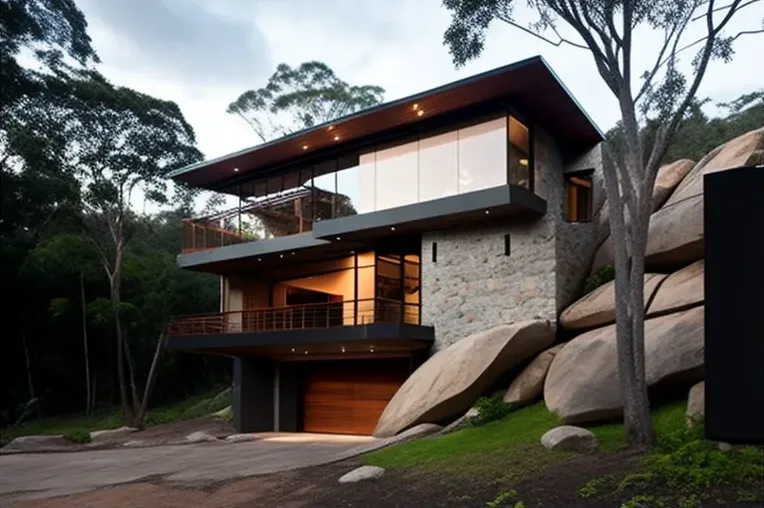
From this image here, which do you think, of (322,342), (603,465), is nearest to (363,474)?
(603,465)

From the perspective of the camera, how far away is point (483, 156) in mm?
16266

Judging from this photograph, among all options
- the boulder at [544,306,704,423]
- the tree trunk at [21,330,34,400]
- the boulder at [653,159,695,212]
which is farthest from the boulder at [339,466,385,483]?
the tree trunk at [21,330,34,400]

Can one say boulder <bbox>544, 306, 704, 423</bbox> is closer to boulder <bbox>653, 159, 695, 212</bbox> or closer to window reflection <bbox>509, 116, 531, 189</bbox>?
window reflection <bbox>509, 116, 531, 189</bbox>

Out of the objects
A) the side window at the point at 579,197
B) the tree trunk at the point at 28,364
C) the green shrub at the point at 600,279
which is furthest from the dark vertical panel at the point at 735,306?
the tree trunk at the point at 28,364

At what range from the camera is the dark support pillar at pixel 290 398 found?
2147cm

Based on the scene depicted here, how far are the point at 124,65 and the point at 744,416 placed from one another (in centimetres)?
947

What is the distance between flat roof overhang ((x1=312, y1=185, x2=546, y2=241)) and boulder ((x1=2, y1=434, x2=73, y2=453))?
9400mm

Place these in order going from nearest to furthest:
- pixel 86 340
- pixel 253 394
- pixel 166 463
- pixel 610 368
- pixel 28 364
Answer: pixel 610 368
pixel 166 463
pixel 253 394
pixel 28 364
pixel 86 340

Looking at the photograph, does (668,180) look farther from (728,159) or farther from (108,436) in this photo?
(108,436)

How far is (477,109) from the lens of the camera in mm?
16562

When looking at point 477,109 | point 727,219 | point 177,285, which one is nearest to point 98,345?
point 177,285

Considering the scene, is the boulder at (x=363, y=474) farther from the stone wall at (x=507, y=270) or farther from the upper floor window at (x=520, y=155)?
the upper floor window at (x=520, y=155)

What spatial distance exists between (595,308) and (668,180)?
15.8 ft

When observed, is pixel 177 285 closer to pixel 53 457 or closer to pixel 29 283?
pixel 29 283
